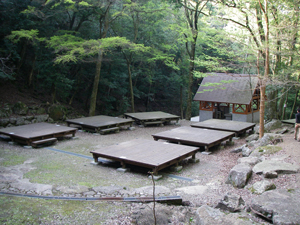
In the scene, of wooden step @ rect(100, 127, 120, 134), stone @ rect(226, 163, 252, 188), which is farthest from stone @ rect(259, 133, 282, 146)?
wooden step @ rect(100, 127, 120, 134)

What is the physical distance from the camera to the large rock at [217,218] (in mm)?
3340

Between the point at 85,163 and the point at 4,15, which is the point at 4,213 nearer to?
the point at 85,163

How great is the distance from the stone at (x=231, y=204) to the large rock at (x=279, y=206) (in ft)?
0.72

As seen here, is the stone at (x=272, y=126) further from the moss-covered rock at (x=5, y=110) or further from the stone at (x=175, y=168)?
the moss-covered rock at (x=5, y=110)

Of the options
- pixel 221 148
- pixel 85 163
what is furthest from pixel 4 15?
pixel 221 148

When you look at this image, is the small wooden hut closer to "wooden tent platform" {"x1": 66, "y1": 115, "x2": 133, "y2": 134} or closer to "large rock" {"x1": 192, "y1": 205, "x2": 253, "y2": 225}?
"wooden tent platform" {"x1": 66, "y1": 115, "x2": 133, "y2": 134}

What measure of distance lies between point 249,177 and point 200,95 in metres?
12.0

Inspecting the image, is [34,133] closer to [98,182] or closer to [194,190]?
[98,182]

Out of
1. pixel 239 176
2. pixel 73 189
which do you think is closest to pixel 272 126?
pixel 239 176

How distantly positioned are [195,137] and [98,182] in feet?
15.5

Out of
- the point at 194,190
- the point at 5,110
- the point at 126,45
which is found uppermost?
the point at 126,45

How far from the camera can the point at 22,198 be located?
4.25 metres

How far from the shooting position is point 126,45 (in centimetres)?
1239

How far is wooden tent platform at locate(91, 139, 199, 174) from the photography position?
20.1 ft
